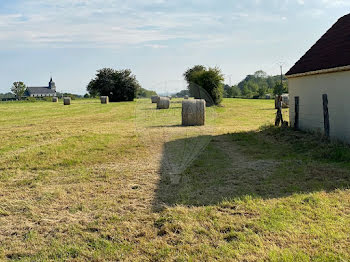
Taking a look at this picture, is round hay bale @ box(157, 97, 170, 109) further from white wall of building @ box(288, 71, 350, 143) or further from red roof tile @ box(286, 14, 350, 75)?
red roof tile @ box(286, 14, 350, 75)

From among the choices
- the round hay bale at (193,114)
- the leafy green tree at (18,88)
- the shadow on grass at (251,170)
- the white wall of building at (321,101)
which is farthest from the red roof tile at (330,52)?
the leafy green tree at (18,88)

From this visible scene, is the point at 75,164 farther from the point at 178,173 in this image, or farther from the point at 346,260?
the point at 346,260

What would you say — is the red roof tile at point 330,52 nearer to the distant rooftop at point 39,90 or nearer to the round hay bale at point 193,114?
the round hay bale at point 193,114

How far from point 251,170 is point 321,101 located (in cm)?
580

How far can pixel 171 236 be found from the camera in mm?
4594

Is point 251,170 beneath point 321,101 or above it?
beneath

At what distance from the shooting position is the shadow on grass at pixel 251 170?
631 centimetres

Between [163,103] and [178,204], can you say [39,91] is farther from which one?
[178,204]

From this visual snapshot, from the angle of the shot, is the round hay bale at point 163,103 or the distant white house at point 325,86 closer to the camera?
the distant white house at point 325,86

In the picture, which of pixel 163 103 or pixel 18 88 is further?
pixel 18 88

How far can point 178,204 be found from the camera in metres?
5.80

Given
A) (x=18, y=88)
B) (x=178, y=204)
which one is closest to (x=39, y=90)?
(x=18, y=88)

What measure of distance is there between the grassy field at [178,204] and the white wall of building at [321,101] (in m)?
0.98

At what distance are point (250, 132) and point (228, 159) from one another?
5.70 metres
